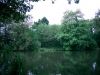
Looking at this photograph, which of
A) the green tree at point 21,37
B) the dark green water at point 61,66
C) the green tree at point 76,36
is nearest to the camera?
the dark green water at point 61,66

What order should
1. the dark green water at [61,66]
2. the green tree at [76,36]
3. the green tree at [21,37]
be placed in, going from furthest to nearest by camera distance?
the green tree at [76,36] → the green tree at [21,37] → the dark green water at [61,66]

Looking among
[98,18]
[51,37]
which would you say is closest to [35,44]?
[51,37]

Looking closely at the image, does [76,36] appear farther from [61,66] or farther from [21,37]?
[61,66]

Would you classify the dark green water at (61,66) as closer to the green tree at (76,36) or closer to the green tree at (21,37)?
the green tree at (21,37)

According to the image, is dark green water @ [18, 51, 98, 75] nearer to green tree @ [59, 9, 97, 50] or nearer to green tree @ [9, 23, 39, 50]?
green tree @ [9, 23, 39, 50]

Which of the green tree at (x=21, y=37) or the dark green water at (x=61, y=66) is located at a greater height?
the green tree at (x=21, y=37)

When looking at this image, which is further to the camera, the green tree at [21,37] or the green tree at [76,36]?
the green tree at [76,36]

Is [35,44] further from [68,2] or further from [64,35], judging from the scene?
[68,2]

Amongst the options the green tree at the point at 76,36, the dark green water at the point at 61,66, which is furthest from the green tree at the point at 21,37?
the dark green water at the point at 61,66

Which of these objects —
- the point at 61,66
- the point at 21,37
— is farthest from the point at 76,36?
the point at 61,66

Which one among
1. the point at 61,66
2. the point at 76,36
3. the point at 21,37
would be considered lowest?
the point at 61,66

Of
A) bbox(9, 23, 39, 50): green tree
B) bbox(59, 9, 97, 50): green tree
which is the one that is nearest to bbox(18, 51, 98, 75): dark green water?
bbox(9, 23, 39, 50): green tree

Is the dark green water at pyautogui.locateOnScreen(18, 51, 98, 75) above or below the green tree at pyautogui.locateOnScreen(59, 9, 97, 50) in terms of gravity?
below

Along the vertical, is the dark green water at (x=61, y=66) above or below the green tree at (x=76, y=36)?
below
